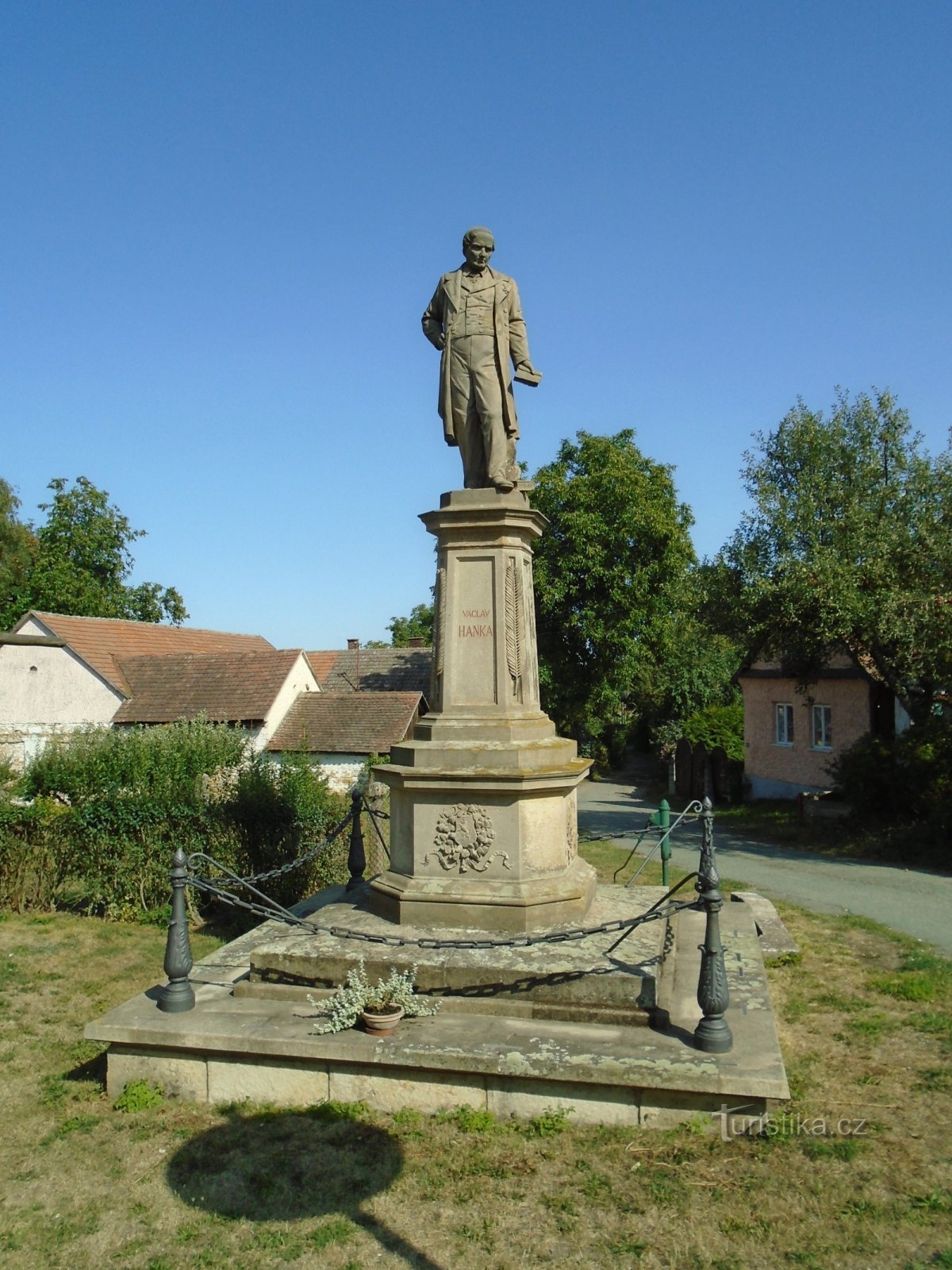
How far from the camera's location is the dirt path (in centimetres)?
1035

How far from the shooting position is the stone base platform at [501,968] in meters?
5.39

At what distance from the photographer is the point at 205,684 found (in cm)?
2612

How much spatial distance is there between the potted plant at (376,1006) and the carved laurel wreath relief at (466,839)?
0.94 meters

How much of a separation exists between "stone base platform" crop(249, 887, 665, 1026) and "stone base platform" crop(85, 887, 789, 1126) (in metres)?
0.06

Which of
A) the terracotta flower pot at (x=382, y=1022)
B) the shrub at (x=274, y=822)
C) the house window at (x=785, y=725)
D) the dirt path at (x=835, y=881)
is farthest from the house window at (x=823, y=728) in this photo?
the terracotta flower pot at (x=382, y=1022)

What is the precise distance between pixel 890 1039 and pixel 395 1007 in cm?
335

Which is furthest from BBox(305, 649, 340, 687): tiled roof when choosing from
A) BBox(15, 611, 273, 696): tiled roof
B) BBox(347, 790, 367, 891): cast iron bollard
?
BBox(347, 790, 367, 891): cast iron bollard

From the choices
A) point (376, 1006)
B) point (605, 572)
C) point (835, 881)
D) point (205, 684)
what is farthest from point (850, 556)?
point (205, 684)

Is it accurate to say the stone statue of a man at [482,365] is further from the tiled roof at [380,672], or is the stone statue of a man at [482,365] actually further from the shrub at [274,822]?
the tiled roof at [380,672]

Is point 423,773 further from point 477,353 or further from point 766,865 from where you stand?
point 766,865

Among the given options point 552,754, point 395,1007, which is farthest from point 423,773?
point 395,1007

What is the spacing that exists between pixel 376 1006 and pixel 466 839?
138cm

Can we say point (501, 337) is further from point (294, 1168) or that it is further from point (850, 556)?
point (850, 556)

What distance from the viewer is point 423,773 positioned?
251 inches
